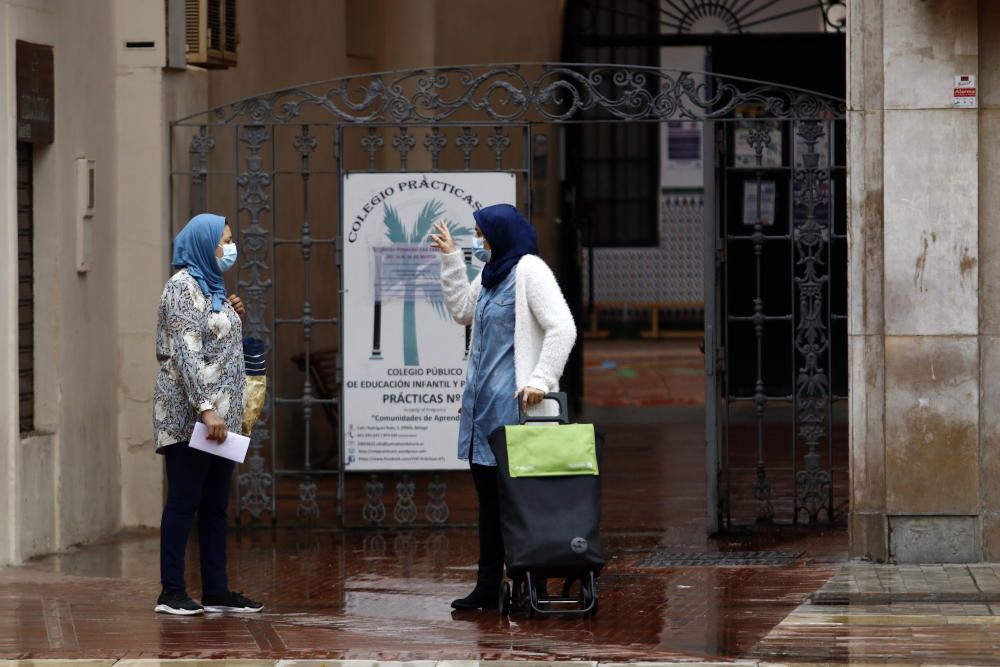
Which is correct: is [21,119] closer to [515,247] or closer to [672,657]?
[515,247]

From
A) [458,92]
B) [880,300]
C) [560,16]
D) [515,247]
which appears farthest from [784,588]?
[560,16]

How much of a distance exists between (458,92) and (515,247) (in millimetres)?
8094

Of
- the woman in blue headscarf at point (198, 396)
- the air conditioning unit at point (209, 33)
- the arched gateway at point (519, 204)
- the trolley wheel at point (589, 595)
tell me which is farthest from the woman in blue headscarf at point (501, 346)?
the air conditioning unit at point (209, 33)

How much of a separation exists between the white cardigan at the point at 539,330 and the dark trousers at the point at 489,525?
40cm

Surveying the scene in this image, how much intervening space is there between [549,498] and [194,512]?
1.62 m

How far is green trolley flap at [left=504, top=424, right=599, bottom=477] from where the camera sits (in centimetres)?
802

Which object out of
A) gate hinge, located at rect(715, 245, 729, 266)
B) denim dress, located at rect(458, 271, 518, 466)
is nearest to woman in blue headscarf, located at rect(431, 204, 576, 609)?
denim dress, located at rect(458, 271, 518, 466)

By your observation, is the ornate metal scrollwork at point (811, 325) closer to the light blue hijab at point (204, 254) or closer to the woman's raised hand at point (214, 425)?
the light blue hijab at point (204, 254)

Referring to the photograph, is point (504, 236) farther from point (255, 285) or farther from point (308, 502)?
point (308, 502)

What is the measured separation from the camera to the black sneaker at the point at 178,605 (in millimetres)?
8445

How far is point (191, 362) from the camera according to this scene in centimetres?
820

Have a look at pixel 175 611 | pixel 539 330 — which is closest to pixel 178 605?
pixel 175 611

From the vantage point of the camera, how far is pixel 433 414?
434 inches

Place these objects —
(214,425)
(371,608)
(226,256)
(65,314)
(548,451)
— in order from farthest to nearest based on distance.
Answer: (65,314), (371,608), (226,256), (214,425), (548,451)
